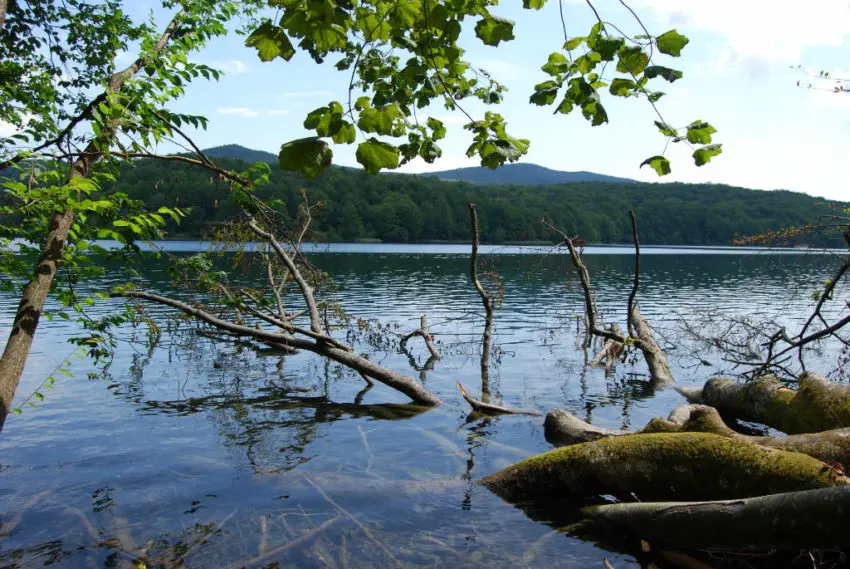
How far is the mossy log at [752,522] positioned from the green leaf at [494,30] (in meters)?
5.42

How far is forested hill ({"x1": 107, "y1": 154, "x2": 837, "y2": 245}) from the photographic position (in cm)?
10525

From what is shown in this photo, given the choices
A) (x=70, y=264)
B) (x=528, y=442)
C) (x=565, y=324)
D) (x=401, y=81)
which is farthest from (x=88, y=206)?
(x=565, y=324)

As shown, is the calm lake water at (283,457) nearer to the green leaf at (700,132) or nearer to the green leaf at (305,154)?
the green leaf at (700,132)

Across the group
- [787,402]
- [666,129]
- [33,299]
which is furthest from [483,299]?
[666,129]

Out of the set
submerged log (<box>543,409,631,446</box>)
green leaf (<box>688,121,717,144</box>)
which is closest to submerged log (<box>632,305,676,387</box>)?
submerged log (<box>543,409,631,446</box>)

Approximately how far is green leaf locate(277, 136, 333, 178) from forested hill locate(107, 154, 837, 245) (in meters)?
74.2

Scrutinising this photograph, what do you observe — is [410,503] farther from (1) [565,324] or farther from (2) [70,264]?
(1) [565,324]

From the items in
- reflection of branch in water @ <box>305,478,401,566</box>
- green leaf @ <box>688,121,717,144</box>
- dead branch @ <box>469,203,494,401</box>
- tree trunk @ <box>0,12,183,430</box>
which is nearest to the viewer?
green leaf @ <box>688,121,717,144</box>

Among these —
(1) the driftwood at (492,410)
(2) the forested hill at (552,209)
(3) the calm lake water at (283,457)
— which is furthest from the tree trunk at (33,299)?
(2) the forested hill at (552,209)

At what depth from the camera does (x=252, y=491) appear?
948cm

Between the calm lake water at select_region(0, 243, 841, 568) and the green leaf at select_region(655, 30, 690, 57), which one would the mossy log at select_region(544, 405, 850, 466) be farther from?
the green leaf at select_region(655, 30, 690, 57)

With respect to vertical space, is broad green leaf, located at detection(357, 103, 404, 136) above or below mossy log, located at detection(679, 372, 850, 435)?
Answer: above

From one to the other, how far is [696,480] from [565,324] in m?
23.5

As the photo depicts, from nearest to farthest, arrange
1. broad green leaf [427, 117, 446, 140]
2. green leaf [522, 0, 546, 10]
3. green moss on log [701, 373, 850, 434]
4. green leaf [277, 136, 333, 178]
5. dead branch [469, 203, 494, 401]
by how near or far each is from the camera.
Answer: green leaf [277, 136, 333, 178]
green leaf [522, 0, 546, 10]
broad green leaf [427, 117, 446, 140]
green moss on log [701, 373, 850, 434]
dead branch [469, 203, 494, 401]
